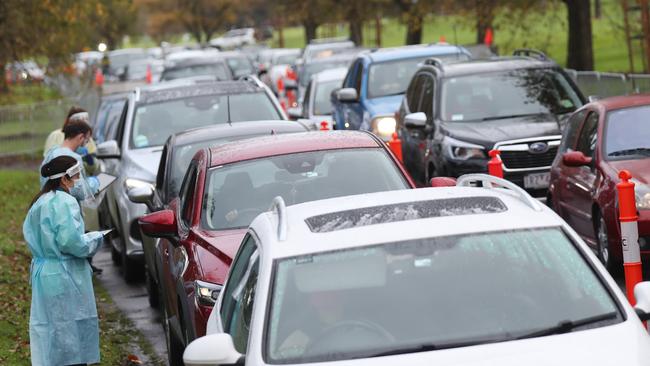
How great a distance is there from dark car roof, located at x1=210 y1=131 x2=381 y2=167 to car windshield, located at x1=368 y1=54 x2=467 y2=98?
12085 mm

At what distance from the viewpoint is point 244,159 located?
33.5 feet

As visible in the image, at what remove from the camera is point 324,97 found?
86.8 ft

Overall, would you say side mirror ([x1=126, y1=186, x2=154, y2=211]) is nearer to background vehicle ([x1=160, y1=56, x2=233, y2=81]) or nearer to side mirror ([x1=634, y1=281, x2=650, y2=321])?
side mirror ([x1=634, y1=281, x2=650, y2=321])

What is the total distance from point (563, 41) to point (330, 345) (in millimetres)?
58192

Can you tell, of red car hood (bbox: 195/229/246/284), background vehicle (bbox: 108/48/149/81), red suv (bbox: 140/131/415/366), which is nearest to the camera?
red car hood (bbox: 195/229/246/284)

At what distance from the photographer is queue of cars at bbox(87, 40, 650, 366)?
554 cm

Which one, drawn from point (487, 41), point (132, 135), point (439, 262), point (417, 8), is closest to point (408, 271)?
point (439, 262)

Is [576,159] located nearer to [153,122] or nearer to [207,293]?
[153,122]

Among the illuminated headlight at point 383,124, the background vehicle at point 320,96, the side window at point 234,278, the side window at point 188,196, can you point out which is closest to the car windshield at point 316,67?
the background vehicle at point 320,96

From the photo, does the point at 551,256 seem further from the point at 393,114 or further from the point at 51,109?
the point at 51,109

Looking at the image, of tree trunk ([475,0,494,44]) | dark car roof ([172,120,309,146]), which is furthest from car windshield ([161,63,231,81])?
dark car roof ([172,120,309,146])

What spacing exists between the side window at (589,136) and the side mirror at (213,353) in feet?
27.3

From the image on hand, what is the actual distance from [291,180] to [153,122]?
21.5 ft

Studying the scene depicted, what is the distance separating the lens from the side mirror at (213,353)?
5578 millimetres
